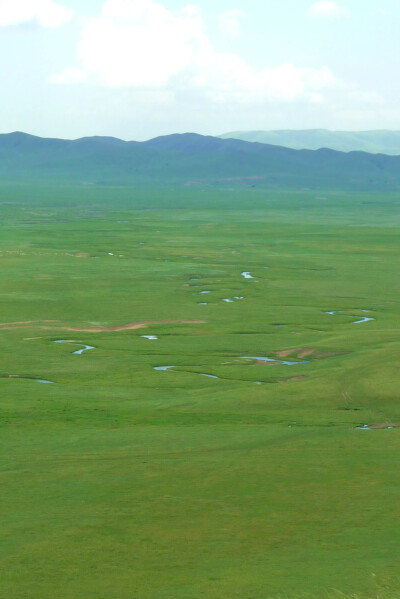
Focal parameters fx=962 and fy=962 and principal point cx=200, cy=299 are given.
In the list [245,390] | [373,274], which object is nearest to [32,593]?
A: [245,390]

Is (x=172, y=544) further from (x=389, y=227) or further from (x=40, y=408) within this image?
(x=389, y=227)

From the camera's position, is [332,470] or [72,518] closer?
[72,518]

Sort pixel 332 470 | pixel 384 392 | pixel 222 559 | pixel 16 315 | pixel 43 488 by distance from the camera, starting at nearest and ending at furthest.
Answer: pixel 222 559
pixel 43 488
pixel 332 470
pixel 384 392
pixel 16 315

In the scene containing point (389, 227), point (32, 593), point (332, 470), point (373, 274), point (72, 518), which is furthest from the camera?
point (389, 227)

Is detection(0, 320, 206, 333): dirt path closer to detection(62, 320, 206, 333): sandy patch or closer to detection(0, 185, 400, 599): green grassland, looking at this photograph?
detection(62, 320, 206, 333): sandy patch

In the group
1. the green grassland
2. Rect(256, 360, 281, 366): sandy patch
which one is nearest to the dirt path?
the green grassland

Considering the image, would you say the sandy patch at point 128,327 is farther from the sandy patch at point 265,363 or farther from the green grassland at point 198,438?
the sandy patch at point 265,363

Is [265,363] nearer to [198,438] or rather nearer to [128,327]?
[128,327]

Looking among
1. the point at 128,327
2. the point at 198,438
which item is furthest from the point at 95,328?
the point at 198,438
